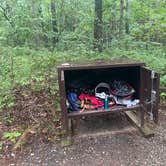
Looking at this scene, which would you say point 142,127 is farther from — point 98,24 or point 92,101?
point 98,24

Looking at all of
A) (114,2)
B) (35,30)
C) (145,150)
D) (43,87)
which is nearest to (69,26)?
(35,30)

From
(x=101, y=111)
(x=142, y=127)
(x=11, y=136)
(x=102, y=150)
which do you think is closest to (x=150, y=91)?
(x=142, y=127)

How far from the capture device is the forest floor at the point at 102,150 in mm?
2220

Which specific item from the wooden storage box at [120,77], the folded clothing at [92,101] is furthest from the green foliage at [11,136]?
the folded clothing at [92,101]

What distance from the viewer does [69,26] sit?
7215 mm

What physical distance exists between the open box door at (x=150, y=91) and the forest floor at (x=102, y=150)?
0.38 m

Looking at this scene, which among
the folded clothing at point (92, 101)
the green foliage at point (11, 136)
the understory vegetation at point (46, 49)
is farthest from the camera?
the understory vegetation at point (46, 49)

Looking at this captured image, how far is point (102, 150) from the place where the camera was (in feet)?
7.94

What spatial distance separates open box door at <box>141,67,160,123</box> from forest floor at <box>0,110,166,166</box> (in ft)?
1.25

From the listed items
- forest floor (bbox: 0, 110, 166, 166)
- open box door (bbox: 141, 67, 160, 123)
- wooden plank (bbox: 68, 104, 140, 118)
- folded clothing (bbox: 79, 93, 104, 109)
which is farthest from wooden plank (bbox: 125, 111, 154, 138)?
folded clothing (bbox: 79, 93, 104, 109)

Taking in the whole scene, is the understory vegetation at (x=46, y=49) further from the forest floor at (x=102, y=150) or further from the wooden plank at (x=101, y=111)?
the wooden plank at (x=101, y=111)

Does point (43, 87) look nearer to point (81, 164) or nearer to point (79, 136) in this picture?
point (79, 136)

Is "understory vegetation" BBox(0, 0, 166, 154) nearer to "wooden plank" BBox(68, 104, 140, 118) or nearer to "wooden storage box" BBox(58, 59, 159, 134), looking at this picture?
"wooden plank" BBox(68, 104, 140, 118)

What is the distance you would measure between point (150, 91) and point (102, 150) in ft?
3.42
